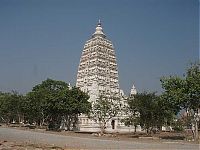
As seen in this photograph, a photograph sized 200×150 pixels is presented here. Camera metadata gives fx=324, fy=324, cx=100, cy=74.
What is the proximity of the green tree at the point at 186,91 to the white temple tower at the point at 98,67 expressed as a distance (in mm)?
34641

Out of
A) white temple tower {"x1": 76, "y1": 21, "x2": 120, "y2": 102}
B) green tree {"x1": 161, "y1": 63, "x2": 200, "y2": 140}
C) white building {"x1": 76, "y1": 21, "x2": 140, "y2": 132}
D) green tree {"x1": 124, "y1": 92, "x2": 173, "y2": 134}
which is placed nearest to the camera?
green tree {"x1": 161, "y1": 63, "x2": 200, "y2": 140}

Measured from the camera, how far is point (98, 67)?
233ft

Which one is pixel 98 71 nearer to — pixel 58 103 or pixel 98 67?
pixel 98 67

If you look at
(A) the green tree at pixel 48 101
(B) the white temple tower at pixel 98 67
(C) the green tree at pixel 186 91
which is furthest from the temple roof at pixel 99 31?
(C) the green tree at pixel 186 91

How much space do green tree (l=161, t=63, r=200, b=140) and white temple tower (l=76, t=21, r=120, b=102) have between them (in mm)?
34641

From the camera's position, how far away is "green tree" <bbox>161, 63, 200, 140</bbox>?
32000mm

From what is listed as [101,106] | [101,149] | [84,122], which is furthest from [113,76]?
[101,149]

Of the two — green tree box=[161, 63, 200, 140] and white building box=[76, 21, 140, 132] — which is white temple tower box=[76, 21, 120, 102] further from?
green tree box=[161, 63, 200, 140]

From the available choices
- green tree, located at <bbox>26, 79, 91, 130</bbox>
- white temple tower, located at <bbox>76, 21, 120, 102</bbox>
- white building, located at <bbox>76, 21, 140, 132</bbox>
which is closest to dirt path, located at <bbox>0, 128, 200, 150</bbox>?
green tree, located at <bbox>26, 79, 91, 130</bbox>

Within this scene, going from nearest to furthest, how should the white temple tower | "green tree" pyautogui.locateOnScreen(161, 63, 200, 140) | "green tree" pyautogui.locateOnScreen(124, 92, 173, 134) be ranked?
"green tree" pyautogui.locateOnScreen(161, 63, 200, 140), "green tree" pyautogui.locateOnScreen(124, 92, 173, 134), the white temple tower

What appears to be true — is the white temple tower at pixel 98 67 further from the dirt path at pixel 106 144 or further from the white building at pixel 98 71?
the dirt path at pixel 106 144

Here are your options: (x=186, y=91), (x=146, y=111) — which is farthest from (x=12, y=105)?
(x=186, y=91)

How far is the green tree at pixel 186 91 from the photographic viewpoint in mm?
32000

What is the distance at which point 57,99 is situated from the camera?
55062 mm
